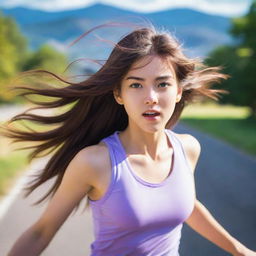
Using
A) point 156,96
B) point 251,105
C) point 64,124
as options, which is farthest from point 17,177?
point 251,105

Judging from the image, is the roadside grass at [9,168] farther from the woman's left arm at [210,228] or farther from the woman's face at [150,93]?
the woman's face at [150,93]

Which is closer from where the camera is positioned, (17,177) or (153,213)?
(153,213)

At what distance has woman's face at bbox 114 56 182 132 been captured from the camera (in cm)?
244

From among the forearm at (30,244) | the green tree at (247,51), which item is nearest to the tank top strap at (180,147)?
the forearm at (30,244)

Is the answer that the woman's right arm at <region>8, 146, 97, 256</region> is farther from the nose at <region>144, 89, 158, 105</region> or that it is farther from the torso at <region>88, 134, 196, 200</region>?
the nose at <region>144, 89, 158, 105</region>

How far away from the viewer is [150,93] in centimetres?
243

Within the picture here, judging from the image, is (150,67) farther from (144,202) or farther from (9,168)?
(9,168)

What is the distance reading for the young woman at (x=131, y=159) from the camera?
2357mm

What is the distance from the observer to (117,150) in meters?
2.49

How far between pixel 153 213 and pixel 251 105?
2556 centimetres

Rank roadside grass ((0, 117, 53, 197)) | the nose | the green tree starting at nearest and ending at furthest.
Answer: the nose → roadside grass ((0, 117, 53, 197)) → the green tree

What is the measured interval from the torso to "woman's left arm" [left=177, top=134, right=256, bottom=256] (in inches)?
Result: 5.5

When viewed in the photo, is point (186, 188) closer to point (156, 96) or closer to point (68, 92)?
point (156, 96)

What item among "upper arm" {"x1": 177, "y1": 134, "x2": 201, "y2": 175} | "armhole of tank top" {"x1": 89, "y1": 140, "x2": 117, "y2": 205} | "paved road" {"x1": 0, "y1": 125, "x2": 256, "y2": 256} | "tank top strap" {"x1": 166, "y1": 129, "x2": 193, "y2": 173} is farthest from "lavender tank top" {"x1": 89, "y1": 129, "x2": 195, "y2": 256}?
"paved road" {"x1": 0, "y1": 125, "x2": 256, "y2": 256}
